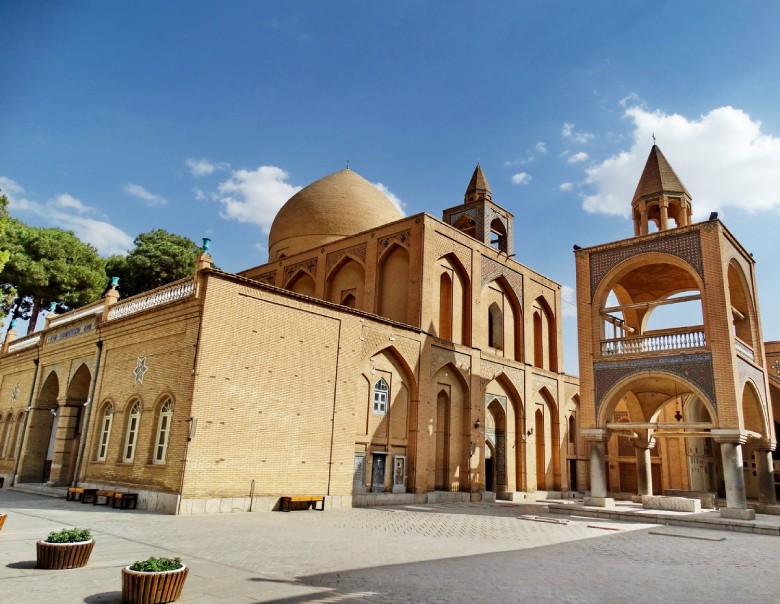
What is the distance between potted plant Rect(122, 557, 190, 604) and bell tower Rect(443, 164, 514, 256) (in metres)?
22.4

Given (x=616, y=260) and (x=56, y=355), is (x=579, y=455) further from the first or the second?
(x=56, y=355)

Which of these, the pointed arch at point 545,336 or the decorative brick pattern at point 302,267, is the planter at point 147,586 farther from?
the pointed arch at point 545,336

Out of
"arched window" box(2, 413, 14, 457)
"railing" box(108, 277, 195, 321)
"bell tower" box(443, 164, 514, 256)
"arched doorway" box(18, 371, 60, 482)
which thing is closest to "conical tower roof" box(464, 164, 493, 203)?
"bell tower" box(443, 164, 514, 256)

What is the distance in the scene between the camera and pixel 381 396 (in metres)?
20.0

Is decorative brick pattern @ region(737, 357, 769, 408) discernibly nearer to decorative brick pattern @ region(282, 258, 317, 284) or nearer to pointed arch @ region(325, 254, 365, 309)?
pointed arch @ region(325, 254, 365, 309)

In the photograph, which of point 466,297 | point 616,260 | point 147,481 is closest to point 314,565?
point 147,481

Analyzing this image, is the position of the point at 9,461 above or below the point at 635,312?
below

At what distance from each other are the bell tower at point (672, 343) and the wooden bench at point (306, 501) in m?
8.25

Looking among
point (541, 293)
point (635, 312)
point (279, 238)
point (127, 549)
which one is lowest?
point (127, 549)

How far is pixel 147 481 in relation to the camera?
14945mm

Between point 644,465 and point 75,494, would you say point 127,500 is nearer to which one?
point 75,494

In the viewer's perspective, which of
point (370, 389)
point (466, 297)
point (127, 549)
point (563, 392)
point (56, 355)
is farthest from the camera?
point (563, 392)

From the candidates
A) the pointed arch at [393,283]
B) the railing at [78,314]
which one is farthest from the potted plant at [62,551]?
the pointed arch at [393,283]

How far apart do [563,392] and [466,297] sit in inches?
318
